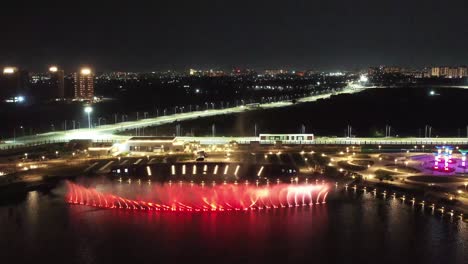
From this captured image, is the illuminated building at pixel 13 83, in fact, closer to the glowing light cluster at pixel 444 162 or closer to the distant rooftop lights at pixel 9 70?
the distant rooftop lights at pixel 9 70

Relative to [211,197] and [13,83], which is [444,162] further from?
[13,83]

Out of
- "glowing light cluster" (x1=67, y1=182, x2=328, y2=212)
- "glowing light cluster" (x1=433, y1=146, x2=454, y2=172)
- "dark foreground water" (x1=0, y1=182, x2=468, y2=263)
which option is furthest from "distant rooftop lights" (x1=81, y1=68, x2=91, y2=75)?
"glowing light cluster" (x1=433, y1=146, x2=454, y2=172)

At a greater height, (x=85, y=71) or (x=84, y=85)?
(x=85, y=71)

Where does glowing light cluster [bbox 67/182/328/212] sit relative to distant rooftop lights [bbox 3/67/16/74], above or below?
below

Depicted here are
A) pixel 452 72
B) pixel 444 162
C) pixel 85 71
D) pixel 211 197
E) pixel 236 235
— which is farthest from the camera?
pixel 452 72

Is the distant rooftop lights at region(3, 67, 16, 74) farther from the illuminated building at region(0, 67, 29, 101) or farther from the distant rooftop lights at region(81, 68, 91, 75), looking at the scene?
the distant rooftop lights at region(81, 68, 91, 75)

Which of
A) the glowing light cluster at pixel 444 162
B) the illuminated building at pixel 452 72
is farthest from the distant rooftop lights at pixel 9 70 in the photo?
the illuminated building at pixel 452 72

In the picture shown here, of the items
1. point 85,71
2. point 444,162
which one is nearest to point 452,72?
point 85,71
